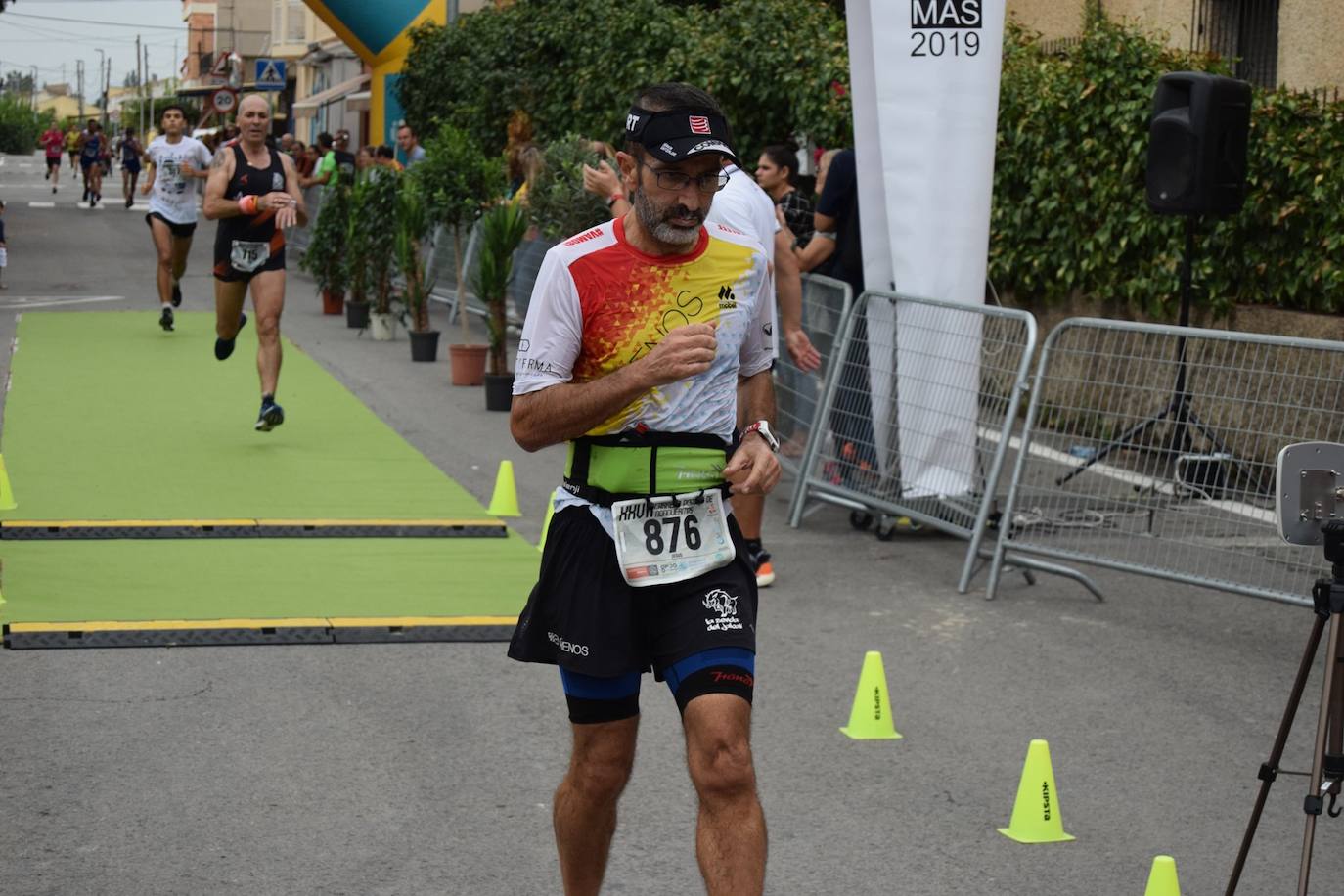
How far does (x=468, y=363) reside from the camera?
15906 millimetres

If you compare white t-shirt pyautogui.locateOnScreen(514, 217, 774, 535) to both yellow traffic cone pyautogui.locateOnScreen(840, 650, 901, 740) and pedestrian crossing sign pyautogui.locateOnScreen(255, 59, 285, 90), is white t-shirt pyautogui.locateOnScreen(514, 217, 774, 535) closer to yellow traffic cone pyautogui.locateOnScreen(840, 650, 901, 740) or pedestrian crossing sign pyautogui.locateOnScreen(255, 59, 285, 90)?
yellow traffic cone pyautogui.locateOnScreen(840, 650, 901, 740)

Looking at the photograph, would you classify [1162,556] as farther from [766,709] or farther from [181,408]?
[181,408]

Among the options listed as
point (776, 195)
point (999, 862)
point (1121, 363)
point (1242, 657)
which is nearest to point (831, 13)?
point (776, 195)

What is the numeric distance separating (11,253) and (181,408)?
58.7 ft

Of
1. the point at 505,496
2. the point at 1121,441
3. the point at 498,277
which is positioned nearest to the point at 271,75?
the point at 498,277

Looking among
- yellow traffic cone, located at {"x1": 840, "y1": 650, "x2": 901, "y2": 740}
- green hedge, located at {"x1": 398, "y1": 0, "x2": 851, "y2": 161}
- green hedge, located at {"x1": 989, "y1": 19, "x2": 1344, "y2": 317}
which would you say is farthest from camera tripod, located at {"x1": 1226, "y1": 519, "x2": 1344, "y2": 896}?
green hedge, located at {"x1": 398, "y1": 0, "x2": 851, "y2": 161}

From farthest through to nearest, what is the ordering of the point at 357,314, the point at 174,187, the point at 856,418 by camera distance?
the point at 357,314
the point at 174,187
the point at 856,418

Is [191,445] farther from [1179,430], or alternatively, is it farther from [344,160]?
[344,160]

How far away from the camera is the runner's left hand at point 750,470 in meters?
4.36

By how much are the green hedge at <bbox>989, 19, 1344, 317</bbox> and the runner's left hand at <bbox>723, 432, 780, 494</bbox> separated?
28.6ft

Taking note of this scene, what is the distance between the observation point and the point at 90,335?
18.5 m

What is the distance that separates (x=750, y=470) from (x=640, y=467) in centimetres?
25

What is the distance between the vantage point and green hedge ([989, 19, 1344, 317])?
40.9 feet

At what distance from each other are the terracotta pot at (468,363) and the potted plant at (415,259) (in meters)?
1.51
